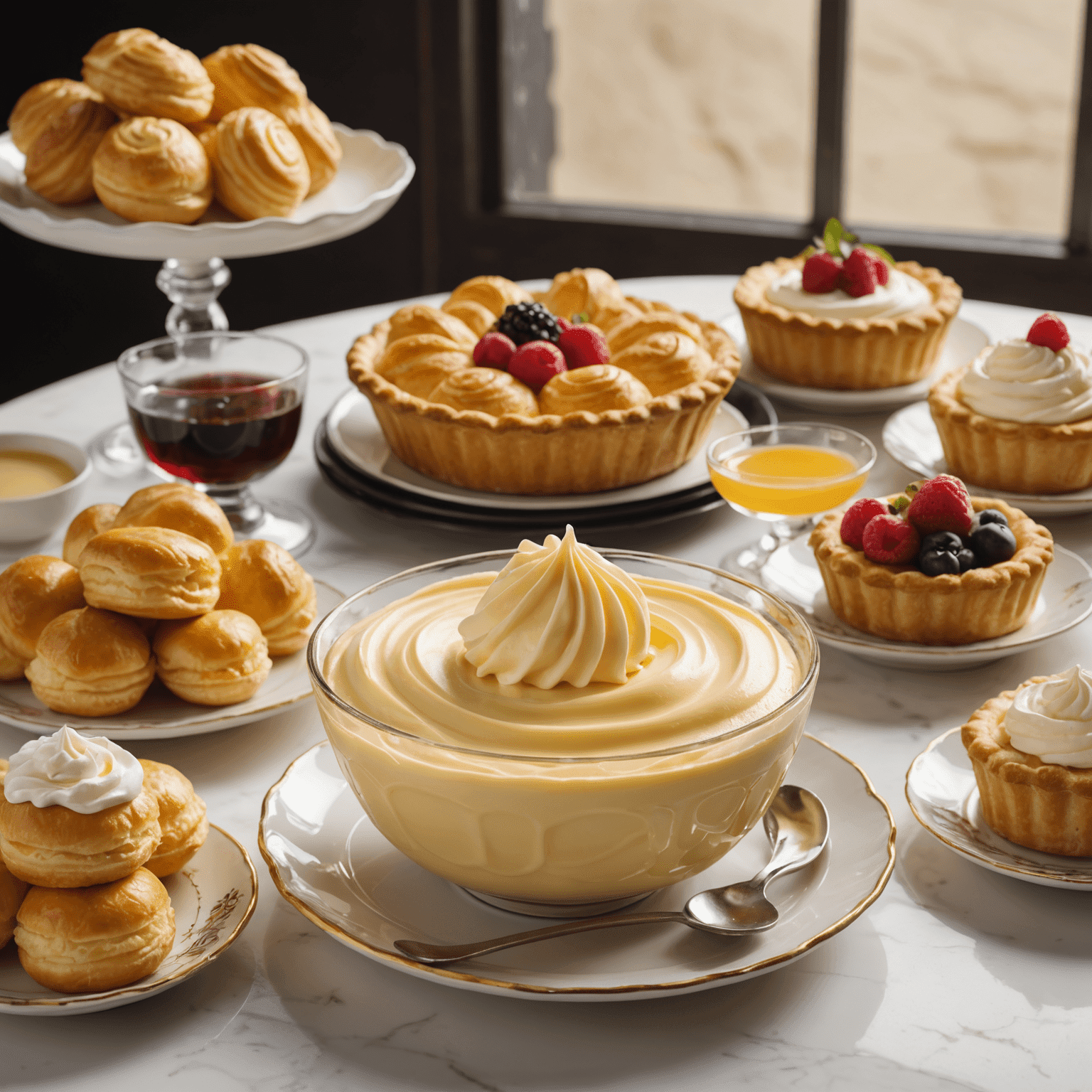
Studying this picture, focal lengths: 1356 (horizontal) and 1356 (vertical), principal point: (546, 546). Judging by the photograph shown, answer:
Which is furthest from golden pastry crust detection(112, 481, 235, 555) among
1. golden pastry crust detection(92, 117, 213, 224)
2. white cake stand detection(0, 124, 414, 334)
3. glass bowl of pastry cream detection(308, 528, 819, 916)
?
golden pastry crust detection(92, 117, 213, 224)

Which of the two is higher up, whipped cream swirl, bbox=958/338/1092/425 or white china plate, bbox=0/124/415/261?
white china plate, bbox=0/124/415/261

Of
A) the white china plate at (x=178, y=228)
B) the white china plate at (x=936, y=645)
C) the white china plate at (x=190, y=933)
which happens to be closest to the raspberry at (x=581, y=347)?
the white china plate at (x=178, y=228)

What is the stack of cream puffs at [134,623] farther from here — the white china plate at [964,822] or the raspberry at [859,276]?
the raspberry at [859,276]

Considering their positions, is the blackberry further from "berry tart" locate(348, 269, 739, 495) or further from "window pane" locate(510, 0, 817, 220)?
"window pane" locate(510, 0, 817, 220)

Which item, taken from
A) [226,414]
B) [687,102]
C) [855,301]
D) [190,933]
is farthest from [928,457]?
[687,102]

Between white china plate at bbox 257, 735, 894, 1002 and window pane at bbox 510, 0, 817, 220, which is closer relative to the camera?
white china plate at bbox 257, 735, 894, 1002

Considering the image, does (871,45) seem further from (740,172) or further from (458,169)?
(458,169)
